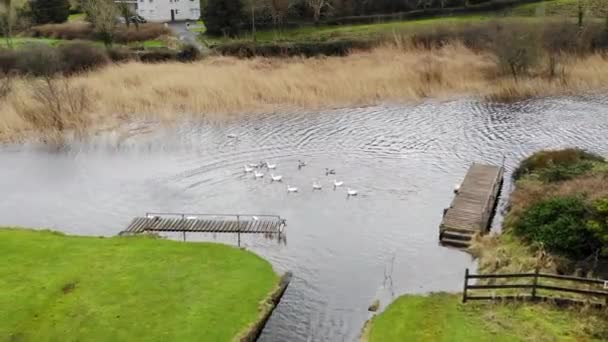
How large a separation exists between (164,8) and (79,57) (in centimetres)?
4660

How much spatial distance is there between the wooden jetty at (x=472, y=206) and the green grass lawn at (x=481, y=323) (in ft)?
26.3

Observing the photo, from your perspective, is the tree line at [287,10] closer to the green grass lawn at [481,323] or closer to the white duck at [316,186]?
the white duck at [316,186]

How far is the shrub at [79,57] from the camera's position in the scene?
277ft

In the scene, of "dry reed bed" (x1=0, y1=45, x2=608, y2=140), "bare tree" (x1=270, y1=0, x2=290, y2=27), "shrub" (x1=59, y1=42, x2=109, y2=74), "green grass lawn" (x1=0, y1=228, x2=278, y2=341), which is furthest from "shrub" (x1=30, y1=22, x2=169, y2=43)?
"green grass lawn" (x1=0, y1=228, x2=278, y2=341)

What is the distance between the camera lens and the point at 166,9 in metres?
128

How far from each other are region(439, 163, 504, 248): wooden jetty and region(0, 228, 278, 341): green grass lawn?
12386mm

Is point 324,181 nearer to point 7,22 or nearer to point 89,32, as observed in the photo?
point 89,32

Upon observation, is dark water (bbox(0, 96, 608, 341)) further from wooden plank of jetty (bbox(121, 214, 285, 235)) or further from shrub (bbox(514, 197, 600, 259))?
shrub (bbox(514, 197, 600, 259))

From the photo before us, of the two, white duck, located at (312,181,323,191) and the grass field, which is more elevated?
the grass field

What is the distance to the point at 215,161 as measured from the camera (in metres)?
53.2

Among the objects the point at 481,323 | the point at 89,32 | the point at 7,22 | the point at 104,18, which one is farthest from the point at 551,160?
the point at 7,22

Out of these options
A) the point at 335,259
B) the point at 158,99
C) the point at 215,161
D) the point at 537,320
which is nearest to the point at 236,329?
the point at 335,259

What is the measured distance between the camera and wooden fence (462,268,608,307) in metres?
28.4

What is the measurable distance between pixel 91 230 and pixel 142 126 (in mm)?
25472
